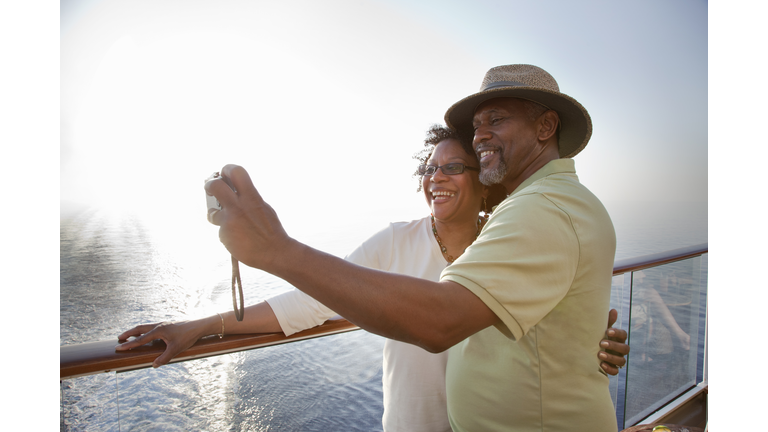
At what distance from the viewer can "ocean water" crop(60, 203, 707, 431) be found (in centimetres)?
417

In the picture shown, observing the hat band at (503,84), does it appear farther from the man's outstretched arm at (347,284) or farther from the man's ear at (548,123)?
the man's outstretched arm at (347,284)

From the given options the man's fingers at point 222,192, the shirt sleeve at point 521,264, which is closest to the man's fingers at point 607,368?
the shirt sleeve at point 521,264

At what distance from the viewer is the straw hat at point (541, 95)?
1146mm

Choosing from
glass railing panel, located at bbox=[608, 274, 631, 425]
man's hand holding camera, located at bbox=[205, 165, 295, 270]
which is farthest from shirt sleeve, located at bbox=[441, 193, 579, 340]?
glass railing panel, located at bbox=[608, 274, 631, 425]

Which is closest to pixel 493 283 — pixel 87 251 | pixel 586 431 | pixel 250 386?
pixel 586 431

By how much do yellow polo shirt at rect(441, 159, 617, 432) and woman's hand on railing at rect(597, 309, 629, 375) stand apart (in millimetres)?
33

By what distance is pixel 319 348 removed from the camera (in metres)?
6.08

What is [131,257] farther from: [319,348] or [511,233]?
[511,233]

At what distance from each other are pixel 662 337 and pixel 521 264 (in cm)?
256

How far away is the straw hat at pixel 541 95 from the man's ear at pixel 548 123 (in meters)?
0.03

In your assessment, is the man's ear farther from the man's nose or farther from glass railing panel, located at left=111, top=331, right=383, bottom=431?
glass railing panel, located at left=111, top=331, right=383, bottom=431

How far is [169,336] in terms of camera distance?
0.94m

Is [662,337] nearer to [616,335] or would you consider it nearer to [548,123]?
[616,335]
